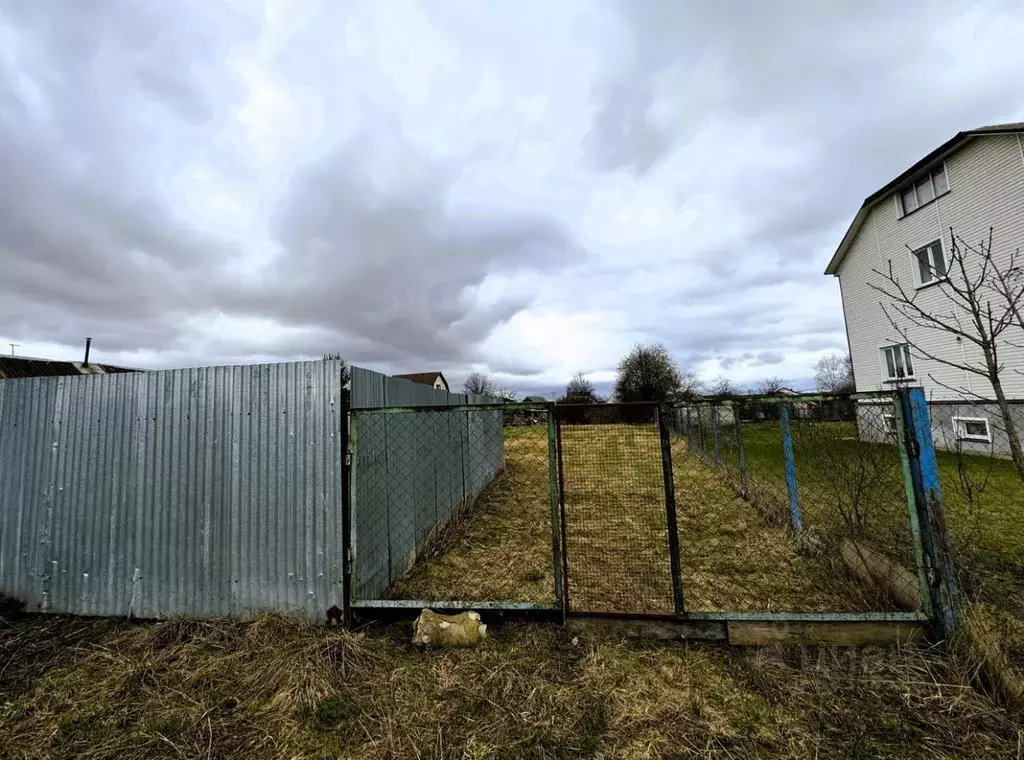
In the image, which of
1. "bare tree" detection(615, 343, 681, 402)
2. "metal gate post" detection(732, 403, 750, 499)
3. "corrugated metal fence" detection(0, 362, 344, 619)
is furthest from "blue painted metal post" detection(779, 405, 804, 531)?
"bare tree" detection(615, 343, 681, 402)

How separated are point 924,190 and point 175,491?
18.4m

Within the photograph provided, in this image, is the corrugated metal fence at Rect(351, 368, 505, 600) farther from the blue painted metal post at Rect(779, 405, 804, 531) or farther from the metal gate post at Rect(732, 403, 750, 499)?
the metal gate post at Rect(732, 403, 750, 499)

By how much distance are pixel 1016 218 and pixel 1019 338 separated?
2.85 meters

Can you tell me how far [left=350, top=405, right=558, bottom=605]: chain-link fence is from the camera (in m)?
3.62

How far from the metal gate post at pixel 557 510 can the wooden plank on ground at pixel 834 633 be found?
3.91ft

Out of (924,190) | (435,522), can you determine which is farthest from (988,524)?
(924,190)

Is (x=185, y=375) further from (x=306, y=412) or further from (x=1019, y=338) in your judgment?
(x=1019, y=338)

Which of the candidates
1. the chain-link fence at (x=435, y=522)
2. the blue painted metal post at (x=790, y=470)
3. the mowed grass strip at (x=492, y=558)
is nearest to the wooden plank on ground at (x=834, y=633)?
the chain-link fence at (x=435, y=522)

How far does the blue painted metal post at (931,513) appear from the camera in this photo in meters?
2.70

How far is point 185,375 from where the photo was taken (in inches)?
144

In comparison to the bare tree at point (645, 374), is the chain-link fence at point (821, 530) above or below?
below

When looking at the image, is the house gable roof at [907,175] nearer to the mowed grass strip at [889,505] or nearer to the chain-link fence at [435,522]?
the mowed grass strip at [889,505]

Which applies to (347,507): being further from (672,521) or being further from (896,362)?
(896,362)

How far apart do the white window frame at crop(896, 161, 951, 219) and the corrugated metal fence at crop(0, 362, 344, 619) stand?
54.5 feet
